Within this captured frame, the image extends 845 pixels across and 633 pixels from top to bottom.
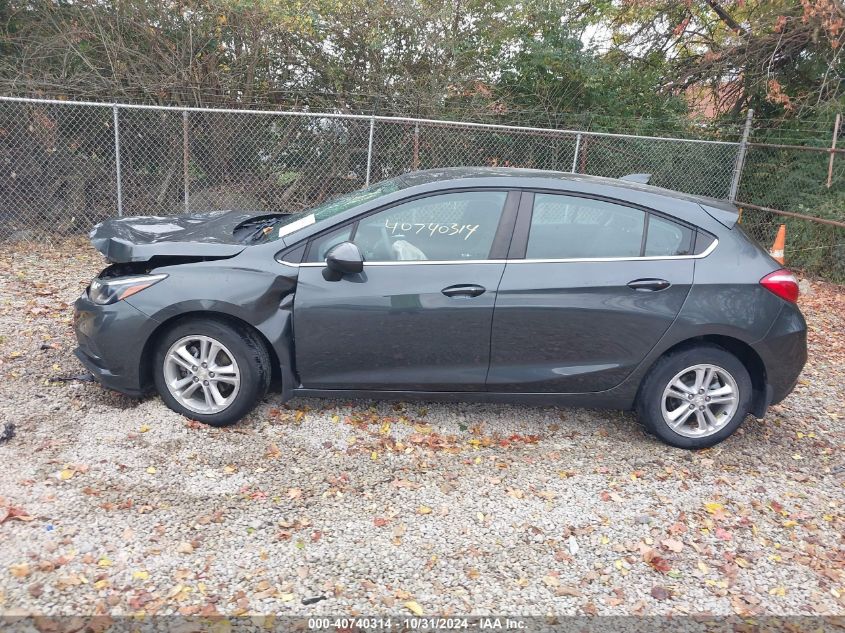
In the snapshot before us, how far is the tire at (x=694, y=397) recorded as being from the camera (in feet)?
13.3

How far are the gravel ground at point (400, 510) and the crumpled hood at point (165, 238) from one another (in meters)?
0.99

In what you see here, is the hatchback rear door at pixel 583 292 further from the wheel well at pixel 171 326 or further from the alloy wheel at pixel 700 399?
the wheel well at pixel 171 326

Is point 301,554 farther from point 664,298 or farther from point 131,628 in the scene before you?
point 664,298

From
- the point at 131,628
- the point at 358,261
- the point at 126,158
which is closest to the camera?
the point at 131,628

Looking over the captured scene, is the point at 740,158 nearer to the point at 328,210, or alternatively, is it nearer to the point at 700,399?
the point at 700,399

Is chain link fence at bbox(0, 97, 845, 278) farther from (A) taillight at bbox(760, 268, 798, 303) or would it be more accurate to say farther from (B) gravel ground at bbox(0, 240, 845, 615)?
(A) taillight at bbox(760, 268, 798, 303)

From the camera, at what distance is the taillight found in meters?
3.96

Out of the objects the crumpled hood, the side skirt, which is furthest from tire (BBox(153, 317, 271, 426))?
the crumpled hood

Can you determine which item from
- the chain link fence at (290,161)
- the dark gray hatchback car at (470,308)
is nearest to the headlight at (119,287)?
the dark gray hatchback car at (470,308)

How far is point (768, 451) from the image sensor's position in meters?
4.29

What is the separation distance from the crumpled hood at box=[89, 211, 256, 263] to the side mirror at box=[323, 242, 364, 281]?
0.64 metres

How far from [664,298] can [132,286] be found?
3.22 metres

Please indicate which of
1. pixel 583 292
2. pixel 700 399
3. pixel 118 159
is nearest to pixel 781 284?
pixel 700 399

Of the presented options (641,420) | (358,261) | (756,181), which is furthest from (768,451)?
(756,181)
